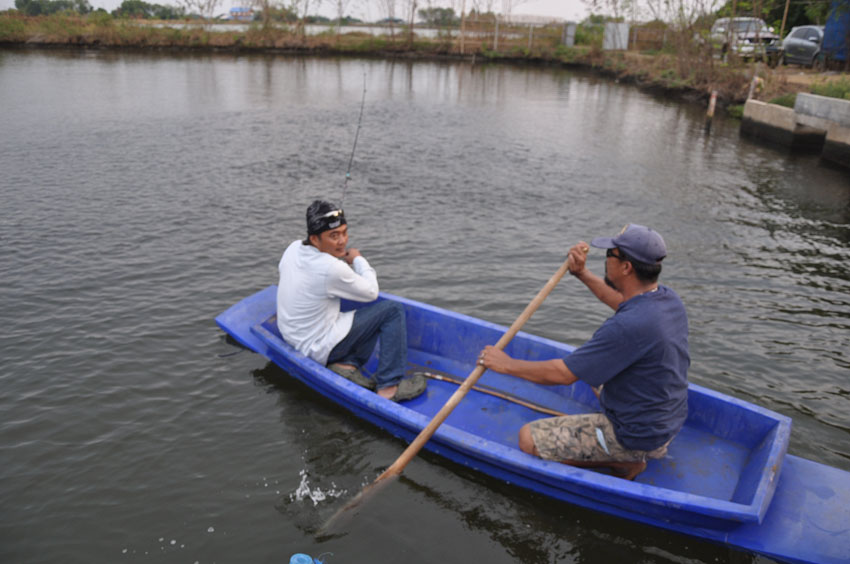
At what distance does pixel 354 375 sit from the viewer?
5.77 metres

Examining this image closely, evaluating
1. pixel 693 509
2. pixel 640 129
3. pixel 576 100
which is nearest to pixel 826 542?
pixel 693 509

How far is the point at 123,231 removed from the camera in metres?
10.2

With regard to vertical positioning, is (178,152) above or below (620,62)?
below

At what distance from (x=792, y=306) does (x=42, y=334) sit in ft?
31.6

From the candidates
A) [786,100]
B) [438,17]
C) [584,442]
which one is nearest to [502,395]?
[584,442]

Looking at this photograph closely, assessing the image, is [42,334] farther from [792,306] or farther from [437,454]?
[792,306]

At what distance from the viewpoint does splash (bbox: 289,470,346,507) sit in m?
→ 5.02

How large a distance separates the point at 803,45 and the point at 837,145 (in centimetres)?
1324

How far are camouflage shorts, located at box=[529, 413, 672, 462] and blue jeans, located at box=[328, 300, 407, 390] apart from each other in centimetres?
162

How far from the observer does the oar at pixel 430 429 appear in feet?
15.1

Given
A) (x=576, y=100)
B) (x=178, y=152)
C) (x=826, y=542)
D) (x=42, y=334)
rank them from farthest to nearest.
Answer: (x=576, y=100) → (x=178, y=152) → (x=42, y=334) → (x=826, y=542)

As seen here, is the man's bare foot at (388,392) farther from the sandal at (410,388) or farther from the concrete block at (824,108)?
the concrete block at (824,108)

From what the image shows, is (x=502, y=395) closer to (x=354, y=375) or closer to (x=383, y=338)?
(x=383, y=338)

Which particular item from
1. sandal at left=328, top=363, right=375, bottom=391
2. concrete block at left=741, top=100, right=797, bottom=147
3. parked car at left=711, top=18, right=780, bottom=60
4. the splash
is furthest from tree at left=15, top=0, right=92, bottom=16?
the splash
